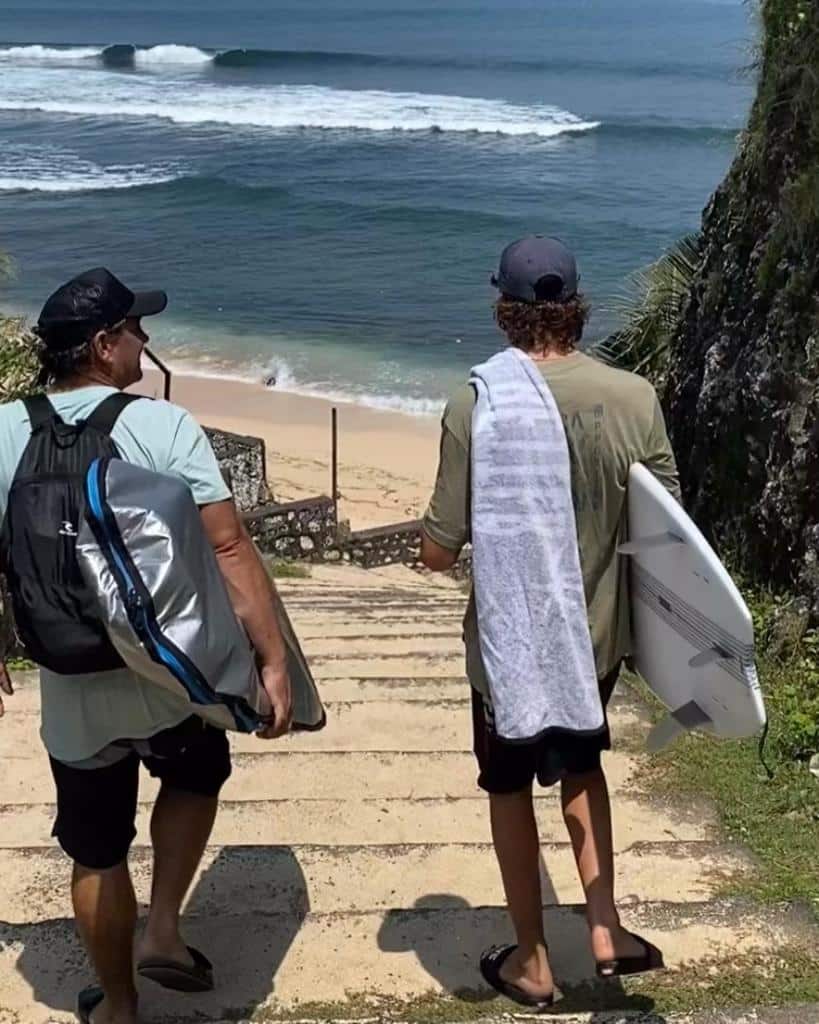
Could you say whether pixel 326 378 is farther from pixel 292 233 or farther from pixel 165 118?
pixel 165 118

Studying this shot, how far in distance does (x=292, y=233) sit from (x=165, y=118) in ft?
61.8

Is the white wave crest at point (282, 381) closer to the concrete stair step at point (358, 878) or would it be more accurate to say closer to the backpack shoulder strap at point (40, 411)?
the concrete stair step at point (358, 878)

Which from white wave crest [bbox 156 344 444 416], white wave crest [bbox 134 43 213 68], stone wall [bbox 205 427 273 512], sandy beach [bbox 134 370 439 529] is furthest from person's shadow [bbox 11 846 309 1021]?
white wave crest [bbox 134 43 213 68]

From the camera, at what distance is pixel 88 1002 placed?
2.69 metres

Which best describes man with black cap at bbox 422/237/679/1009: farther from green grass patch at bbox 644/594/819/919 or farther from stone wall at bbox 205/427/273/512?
stone wall at bbox 205/427/273/512

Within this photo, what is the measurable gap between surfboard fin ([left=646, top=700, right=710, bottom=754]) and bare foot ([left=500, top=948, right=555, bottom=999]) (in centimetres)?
52

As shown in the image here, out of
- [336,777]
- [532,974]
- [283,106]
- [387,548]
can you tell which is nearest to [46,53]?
[283,106]

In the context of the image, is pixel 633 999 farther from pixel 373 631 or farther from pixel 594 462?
pixel 373 631

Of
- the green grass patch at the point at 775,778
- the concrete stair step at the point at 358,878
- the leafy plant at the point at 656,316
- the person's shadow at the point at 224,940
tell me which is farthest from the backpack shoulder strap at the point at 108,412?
the leafy plant at the point at 656,316

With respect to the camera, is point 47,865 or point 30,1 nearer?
point 47,865

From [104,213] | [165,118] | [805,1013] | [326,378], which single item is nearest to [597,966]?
[805,1013]

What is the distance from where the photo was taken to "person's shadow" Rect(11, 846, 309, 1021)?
2.78m

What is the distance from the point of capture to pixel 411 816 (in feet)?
13.2

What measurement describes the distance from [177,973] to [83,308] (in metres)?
1.43
